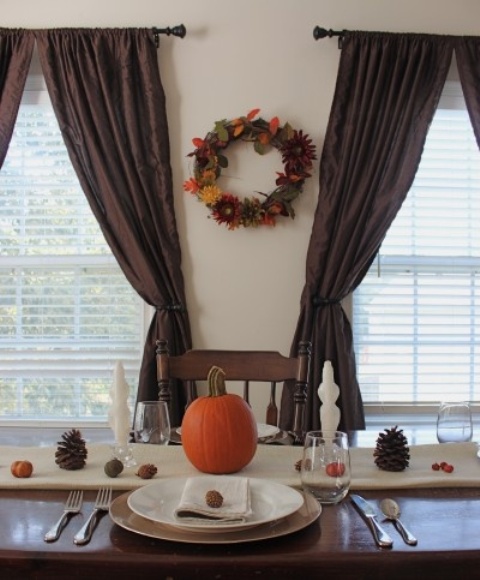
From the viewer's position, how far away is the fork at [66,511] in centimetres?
109

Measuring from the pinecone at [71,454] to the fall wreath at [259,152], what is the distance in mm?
1659

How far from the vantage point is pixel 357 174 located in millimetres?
3012

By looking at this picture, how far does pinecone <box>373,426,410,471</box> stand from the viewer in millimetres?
1479

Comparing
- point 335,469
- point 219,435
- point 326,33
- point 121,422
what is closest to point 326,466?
point 335,469

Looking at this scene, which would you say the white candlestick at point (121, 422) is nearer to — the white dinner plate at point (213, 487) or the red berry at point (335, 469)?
the white dinner plate at point (213, 487)

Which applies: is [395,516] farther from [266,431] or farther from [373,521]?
[266,431]

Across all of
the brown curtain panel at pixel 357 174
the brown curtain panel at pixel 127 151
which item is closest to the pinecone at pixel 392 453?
the brown curtain panel at pixel 357 174

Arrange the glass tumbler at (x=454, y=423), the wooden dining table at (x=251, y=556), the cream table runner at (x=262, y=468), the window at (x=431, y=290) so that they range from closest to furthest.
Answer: the wooden dining table at (x=251, y=556) → the cream table runner at (x=262, y=468) → the glass tumbler at (x=454, y=423) → the window at (x=431, y=290)

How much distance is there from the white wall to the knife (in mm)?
1808

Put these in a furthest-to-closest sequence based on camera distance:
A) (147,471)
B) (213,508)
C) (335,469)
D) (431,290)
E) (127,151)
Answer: (431,290)
(127,151)
(147,471)
(335,469)
(213,508)

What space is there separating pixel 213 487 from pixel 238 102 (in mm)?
2184

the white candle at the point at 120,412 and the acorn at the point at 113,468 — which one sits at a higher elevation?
the white candle at the point at 120,412

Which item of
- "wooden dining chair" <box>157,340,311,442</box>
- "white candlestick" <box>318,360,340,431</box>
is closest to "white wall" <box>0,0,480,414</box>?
"wooden dining chair" <box>157,340,311,442</box>

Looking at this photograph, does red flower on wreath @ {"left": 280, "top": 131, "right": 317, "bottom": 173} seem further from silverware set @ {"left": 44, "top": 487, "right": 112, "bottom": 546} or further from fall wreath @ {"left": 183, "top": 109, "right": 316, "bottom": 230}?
silverware set @ {"left": 44, "top": 487, "right": 112, "bottom": 546}
